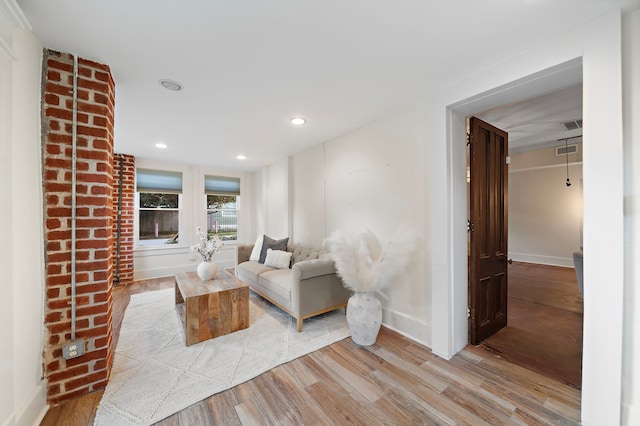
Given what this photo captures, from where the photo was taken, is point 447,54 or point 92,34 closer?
point 92,34

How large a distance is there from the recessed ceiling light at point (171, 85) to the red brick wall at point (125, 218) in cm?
326

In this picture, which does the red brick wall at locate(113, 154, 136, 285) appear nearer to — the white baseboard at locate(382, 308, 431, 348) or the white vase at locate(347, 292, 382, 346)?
the white vase at locate(347, 292, 382, 346)

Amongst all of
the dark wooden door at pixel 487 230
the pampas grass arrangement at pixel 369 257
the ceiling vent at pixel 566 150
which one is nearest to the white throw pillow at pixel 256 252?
the pampas grass arrangement at pixel 369 257

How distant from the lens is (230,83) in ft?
6.91

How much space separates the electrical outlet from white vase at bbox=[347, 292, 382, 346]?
2113 mm

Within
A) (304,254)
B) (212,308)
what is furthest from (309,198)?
(212,308)

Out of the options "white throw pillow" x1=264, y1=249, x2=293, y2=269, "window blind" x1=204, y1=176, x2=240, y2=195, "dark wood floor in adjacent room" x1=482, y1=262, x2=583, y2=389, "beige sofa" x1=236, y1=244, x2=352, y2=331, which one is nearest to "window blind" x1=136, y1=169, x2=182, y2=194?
"window blind" x1=204, y1=176, x2=240, y2=195

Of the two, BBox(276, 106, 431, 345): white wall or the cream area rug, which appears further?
BBox(276, 106, 431, 345): white wall

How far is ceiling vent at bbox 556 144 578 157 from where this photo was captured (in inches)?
201

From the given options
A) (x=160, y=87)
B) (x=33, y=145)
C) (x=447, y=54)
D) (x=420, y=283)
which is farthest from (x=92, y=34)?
(x=420, y=283)

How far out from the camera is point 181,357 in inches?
85.8

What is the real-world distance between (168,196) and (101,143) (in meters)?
3.78

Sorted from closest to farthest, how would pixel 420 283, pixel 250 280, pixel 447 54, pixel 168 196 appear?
pixel 447 54 → pixel 420 283 → pixel 250 280 → pixel 168 196

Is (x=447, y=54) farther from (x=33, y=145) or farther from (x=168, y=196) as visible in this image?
(x=168, y=196)
